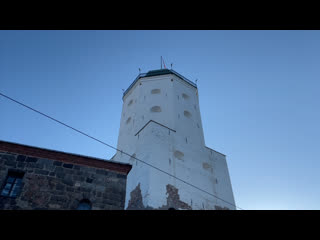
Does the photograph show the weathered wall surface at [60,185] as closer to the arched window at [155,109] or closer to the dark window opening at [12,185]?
the dark window opening at [12,185]

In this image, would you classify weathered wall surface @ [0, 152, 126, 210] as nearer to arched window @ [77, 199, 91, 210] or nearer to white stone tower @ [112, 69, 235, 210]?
arched window @ [77, 199, 91, 210]

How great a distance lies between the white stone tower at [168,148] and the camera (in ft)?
52.4

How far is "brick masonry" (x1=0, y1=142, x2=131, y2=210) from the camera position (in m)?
8.30

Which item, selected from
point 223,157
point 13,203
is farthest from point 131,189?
point 13,203

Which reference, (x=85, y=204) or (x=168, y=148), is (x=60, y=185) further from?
(x=168, y=148)

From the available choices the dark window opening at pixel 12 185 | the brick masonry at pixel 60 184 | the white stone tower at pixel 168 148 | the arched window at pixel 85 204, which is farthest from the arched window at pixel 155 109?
the dark window opening at pixel 12 185

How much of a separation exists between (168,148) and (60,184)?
9904mm

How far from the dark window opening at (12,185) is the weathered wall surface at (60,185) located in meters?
0.11


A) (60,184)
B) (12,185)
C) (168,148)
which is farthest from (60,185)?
(168,148)
